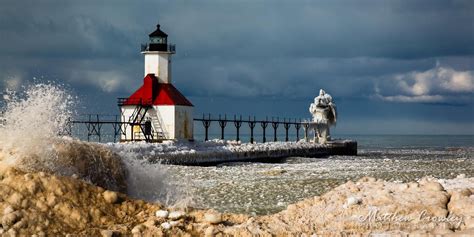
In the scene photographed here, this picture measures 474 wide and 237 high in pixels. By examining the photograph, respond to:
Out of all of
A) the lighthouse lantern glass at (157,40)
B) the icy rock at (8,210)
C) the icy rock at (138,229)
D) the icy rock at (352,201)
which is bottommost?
the icy rock at (138,229)

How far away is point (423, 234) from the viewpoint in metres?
7.52

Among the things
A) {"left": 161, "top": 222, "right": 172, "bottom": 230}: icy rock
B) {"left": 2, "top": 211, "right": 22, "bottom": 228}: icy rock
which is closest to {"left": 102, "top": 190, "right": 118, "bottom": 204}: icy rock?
{"left": 161, "top": 222, "right": 172, "bottom": 230}: icy rock

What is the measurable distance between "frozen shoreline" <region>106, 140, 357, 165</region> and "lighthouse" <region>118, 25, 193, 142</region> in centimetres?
147

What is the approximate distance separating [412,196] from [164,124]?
3899cm

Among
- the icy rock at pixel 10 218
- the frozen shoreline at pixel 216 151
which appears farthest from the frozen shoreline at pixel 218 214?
the frozen shoreline at pixel 216 151

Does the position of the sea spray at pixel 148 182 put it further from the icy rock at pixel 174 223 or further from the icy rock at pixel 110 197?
the icy rock at pixel 174 223

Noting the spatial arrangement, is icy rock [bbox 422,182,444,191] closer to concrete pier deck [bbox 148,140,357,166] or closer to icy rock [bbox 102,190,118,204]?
icy rock [bbox 102,190,118,204]

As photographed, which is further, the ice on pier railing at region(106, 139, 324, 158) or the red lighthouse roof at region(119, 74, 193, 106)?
the red lighthouse roof at region(119, 74, 193, 106)

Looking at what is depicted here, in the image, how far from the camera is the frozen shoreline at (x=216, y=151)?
1502 inches

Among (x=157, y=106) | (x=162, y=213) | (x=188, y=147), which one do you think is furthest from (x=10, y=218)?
(x=157, y=106)

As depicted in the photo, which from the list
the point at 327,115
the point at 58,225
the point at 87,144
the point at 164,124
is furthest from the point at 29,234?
the point at 327,115

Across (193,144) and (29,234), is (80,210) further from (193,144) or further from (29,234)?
(193,144)

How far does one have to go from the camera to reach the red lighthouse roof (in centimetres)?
4712

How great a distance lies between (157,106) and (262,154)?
866 centimetres
